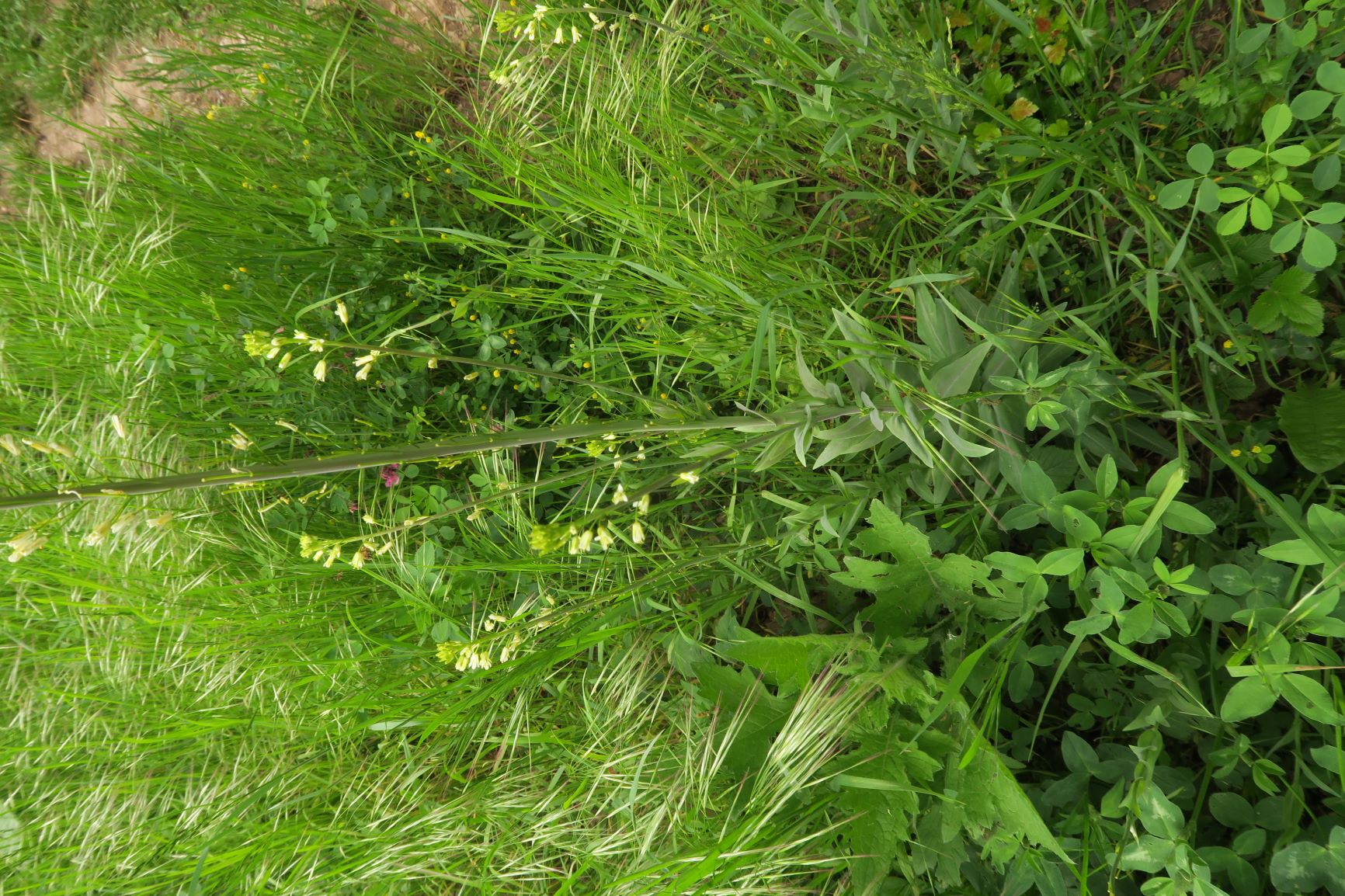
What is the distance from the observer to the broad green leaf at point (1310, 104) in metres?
1.14

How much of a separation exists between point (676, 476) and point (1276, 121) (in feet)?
3.60

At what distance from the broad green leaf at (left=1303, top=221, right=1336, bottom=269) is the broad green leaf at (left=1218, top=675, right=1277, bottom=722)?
64 cm

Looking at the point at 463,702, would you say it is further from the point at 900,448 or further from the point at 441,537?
the point at 900,448

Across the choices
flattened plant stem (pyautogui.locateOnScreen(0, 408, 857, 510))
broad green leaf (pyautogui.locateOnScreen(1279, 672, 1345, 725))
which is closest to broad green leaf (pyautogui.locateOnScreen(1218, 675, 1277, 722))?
broad green leaf (pyautogui.locateOnScreen(1279, 672, 1345, 725))

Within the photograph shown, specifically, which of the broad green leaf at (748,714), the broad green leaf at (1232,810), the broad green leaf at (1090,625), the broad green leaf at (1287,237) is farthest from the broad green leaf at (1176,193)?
the broad green leaf at (748,714)

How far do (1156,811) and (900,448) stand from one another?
2.42 feet

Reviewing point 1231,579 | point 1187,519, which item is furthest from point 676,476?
point 1231,579

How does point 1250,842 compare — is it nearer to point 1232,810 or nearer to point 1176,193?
point 1232,810

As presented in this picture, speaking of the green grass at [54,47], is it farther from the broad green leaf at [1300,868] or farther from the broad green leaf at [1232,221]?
the broad green leaf at [1300,868]

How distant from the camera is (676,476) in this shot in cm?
95

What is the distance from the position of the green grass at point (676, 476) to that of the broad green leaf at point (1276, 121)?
7.4 inches

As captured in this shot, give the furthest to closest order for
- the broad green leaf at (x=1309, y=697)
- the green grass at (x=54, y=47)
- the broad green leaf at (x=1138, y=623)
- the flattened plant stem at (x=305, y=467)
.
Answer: the green grass at (x=54, y=47) < the broad green leaf at (x=1138, y=623) < the broad green leaf at (x=1309, y=697) < the flattened plant stem at (x=305, y=467)

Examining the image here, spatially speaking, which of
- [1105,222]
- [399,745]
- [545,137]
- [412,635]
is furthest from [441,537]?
[1105,222]

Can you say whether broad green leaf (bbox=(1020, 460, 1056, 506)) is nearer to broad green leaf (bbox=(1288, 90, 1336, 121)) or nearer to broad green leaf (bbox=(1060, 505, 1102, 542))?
broad green leaf (bbox=(1060, 505, 1102, 542))
